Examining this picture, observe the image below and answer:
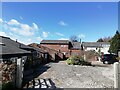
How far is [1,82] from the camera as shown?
8.44m

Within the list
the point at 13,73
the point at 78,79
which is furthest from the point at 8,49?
the point at 13,73

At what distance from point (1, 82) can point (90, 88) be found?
4924mm

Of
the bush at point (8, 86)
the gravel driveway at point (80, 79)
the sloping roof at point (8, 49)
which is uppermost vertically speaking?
the sloping roof at point (8, 49)

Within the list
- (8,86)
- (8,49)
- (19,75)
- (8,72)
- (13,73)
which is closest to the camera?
(8,86)

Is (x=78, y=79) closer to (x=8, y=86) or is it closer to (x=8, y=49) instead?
(x=8, y=86)

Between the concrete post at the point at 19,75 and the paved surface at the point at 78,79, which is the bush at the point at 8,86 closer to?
the concrete post at the point at 19,75

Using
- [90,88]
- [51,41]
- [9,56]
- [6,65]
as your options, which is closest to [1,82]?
[6,65]

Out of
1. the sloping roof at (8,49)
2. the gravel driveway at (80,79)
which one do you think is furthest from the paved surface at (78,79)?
the sloping roof at (8,49)

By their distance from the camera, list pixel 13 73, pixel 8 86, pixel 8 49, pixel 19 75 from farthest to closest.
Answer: pixel 8 49
pixel 19 75
pixel 13 73
pixel 8 86

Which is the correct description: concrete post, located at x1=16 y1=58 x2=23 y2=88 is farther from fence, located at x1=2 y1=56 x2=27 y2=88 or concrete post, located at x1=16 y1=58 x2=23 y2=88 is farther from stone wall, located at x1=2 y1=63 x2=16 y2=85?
stone wall, located at x1=2 y1=63 x2=16 y2=85

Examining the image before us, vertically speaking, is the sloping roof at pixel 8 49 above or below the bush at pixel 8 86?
above

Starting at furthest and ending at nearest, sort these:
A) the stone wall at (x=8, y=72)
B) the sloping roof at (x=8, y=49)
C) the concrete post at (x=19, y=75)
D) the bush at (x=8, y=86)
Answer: the sloping roof at (x=8, y=49)
the concrete post at (x=19, y=75)
the stone wall at (x=8, y=72)
the bush at (x=8, y=86)

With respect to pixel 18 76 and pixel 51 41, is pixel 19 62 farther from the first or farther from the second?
pixel 51 41

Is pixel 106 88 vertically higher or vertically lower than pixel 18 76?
lower
